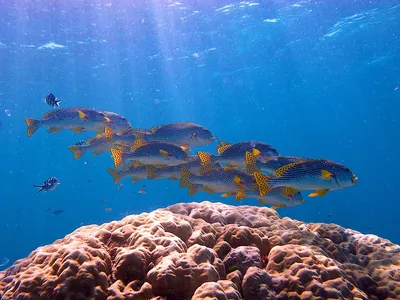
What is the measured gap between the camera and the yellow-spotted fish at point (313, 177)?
5.14 metres

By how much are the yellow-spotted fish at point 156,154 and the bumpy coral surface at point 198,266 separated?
2107mm

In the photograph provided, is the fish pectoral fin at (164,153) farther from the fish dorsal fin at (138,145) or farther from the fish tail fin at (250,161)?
the fish tail fin at (250,161)

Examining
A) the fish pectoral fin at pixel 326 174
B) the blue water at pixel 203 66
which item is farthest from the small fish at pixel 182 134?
the blue water at pixel 203 66

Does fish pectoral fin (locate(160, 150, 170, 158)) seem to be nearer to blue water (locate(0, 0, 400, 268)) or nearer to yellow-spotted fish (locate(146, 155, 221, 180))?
yellow-spotted fish (locate(146, 155, 221, 180))

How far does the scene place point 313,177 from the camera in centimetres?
524

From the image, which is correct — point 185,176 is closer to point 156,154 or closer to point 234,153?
point 156,154

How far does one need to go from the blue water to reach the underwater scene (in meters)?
0.21

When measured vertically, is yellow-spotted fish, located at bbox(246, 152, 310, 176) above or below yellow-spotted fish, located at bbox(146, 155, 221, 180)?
above

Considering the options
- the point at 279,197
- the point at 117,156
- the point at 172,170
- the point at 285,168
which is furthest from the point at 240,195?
the point at 117,156

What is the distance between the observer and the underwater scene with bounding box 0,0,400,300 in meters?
4.01

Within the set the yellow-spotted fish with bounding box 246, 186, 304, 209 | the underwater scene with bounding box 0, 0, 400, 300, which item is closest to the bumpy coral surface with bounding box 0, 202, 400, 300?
the underwater scene with bounding box 0, 0, 400, 300

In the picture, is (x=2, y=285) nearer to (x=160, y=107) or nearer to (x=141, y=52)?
(x=141, y=52)

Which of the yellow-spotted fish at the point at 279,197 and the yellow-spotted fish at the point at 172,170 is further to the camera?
the yellow-spotted fish at the point at 172,170

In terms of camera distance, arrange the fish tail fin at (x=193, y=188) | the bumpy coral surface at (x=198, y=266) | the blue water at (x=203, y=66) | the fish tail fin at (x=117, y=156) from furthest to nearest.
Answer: the blue water at (x=203, y=66) → the fish tail fin at (x=193, y=188) → the fish tail fin at (x=117, y=156) → the bumpy coral surface at (x=198, y=266)
